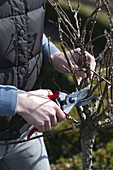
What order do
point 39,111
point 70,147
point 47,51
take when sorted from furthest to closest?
point 70,147 < point 47,51 < point 39,111

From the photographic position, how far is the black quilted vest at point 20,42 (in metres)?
2.04

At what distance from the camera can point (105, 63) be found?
217cm

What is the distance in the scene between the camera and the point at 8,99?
1.89 metres

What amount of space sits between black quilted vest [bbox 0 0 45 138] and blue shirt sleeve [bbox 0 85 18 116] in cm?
16

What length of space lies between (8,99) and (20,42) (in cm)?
28

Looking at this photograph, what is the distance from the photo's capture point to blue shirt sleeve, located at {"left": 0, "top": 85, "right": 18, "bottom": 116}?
6.19 ft

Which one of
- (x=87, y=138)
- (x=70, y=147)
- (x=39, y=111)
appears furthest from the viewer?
(x=70, y=147)

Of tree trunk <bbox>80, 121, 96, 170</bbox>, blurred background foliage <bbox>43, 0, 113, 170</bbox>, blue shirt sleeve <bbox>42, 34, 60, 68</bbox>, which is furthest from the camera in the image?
blurred background foliage <bbox>43, 0, 113, 170</bbox>

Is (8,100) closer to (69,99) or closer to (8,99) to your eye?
(8,99)

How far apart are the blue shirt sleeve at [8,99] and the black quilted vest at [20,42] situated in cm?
16

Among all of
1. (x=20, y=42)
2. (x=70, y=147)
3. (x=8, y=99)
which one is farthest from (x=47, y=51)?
(x=70, y=147)

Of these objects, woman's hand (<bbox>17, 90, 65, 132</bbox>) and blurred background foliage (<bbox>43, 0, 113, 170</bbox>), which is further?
blurred background foliage (<bbox>43, 0, 113, 170</bbox>)

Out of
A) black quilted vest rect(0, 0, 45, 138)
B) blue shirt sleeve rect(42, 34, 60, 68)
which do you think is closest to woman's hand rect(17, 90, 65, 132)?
black quilted vest rect(0, 0, 45, 138)

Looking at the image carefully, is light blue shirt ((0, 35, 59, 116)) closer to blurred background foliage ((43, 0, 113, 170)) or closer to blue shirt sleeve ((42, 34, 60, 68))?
blue shirt sleeve ((42, 34, 60, 68))
